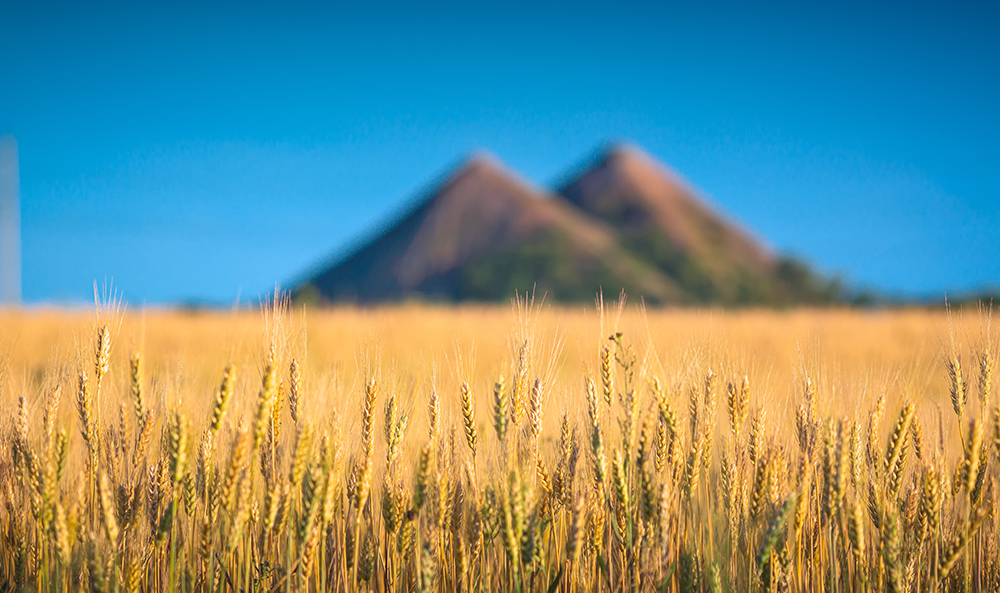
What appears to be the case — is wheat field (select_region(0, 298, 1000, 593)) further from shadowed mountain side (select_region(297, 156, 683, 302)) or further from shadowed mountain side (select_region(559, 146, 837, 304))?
shadowed mountain side (select_region(297, 156, 683, 302))

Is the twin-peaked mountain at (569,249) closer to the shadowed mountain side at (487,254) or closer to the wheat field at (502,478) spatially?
the shadowed mountain side at (487,254)

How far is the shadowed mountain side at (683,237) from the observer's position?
6488 centimetres

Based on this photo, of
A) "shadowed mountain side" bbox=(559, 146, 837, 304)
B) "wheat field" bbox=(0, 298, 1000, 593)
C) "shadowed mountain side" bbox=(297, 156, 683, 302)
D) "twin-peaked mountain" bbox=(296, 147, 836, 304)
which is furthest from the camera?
"shadowed mountain side" bbox=(297, 156, 683, 302)

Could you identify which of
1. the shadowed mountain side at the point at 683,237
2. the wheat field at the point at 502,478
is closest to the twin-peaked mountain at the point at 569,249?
the shadowed mountain side at the point at 683,237

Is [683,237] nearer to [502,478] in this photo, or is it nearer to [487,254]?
[487,254]

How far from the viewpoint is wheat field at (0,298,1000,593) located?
170 centimetres

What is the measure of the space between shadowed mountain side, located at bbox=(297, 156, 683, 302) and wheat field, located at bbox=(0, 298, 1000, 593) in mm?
62361

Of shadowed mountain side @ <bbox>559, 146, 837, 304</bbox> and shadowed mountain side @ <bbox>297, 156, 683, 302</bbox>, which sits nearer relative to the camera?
shadowed mountain side @ <bbox>559, 146, 837, 304</bbox>

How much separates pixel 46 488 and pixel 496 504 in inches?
51.2

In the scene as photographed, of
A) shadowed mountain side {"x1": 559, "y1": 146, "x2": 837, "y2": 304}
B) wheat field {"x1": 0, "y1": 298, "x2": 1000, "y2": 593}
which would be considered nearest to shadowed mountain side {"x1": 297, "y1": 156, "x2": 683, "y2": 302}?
shadowed mountain side {"x1": 559, "y1": 146, "x2": 837, "y2": 304}

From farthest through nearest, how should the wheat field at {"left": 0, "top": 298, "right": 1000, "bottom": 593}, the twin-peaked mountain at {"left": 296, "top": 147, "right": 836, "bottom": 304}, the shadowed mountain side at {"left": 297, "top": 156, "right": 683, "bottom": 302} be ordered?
Answer: the shadowed mountain side at {"left": 297, "top": 156, "right": 683, "bottom": 302} → the twin-peaked mountain at {"left": 296, "top": 147, "right": 836, "bottom": 304} → the wheat field at {"left": 0, "top": 298, "right": 1000, "bottom": 593}

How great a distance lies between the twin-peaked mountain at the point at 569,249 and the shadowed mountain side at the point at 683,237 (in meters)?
0.21

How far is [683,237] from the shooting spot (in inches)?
3738

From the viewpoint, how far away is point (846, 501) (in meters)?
1.85
